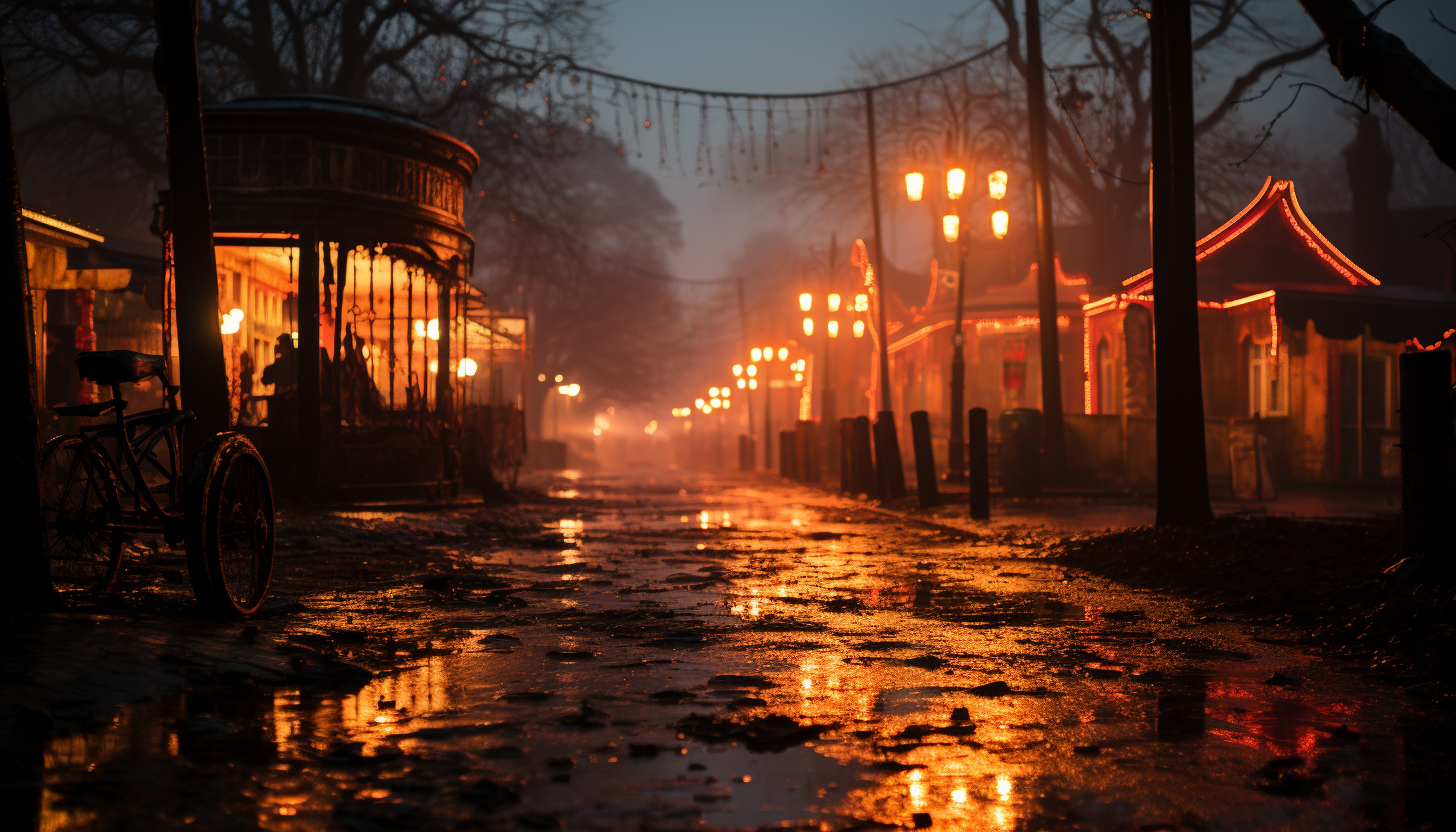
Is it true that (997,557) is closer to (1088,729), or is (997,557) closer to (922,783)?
(1088,729)

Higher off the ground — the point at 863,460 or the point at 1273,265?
the point at 1273,265

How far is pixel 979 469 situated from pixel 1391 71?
818 centimetres

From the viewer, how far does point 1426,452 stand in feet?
23.1

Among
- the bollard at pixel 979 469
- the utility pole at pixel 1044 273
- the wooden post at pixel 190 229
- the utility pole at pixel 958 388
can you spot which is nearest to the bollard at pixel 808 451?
the utility pole at pixel 958 388

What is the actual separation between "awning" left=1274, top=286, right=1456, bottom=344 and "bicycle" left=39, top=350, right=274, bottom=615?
62.2ft

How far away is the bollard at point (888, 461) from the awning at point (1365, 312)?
731cm

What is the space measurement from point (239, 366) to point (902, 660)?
16.3m

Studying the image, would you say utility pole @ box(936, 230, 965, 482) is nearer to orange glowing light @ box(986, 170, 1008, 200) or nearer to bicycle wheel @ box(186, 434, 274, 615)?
orange glowing light @ box(986, 170, 1008, 200)

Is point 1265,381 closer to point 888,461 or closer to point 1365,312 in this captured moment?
point 1365,312

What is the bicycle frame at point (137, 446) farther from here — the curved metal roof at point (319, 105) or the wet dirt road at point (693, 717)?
the curved metal roof at point (319, 105)

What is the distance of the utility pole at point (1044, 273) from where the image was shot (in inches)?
797

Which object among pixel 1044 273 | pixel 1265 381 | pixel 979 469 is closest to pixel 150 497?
pixel 979 469

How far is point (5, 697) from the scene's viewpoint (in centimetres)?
404

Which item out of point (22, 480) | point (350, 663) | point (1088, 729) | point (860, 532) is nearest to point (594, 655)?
point (350, 663)
